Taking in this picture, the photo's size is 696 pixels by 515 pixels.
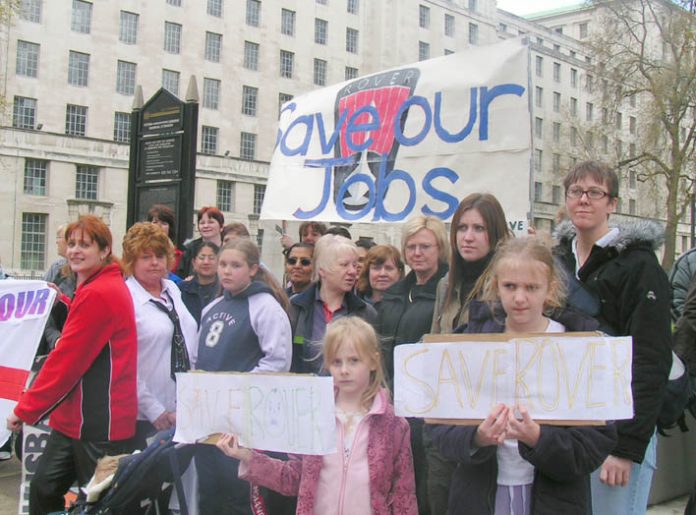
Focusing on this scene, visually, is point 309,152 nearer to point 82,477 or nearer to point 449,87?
point 449,87

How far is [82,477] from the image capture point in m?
4.00

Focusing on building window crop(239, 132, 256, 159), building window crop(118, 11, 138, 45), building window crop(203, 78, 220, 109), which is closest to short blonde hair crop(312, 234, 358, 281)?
building window crop(118, 11, 138, 45)

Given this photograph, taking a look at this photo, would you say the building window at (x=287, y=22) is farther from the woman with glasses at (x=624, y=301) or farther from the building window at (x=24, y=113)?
the woman with glasses at (x=624, y=301)

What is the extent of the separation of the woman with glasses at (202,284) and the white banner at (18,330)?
95 centimetres

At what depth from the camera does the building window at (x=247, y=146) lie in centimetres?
4850

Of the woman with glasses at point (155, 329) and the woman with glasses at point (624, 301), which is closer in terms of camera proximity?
the woman with glasses at point (624, 301)

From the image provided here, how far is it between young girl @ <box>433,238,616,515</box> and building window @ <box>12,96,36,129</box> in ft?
136

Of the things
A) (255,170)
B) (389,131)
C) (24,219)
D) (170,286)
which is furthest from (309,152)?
(255,170)

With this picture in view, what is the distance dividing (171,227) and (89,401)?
3.39m

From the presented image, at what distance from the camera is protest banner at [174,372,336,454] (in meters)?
2.97

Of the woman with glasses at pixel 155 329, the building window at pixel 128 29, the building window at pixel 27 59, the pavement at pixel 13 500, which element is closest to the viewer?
the woman with glasses at pixel 155 329

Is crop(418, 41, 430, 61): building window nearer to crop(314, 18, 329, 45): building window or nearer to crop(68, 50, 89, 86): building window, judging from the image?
crop(314, 18, 329, 45): building window

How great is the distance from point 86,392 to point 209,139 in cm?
4440

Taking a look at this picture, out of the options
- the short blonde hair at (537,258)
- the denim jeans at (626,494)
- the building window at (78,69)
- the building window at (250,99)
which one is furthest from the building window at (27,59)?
the denim jeans at (626,494)
